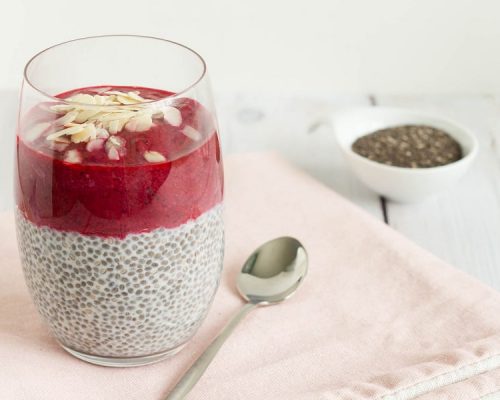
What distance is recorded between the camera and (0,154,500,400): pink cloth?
91 centimetres

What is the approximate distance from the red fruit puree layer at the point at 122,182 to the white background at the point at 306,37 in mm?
1076

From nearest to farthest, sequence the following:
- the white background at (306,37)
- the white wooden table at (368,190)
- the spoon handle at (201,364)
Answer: the spoon handle at (201,364), the white wooden table at (368,190), the white background at (306,37)

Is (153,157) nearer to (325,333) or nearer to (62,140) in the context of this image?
(62,140)

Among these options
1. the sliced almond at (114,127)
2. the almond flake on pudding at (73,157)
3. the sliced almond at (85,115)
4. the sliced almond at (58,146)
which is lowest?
the almond flake on pudding at (73,157)

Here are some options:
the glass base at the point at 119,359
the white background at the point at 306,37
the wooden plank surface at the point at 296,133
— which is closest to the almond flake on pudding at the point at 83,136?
the glass base at the point at 119,359

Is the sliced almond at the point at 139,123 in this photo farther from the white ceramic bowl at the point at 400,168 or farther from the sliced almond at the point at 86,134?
the white ceramic bowl at the point at 400,168

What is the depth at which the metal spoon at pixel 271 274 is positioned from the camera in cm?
108

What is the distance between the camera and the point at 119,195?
80 cm

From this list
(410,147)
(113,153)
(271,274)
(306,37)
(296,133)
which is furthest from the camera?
(306,37)

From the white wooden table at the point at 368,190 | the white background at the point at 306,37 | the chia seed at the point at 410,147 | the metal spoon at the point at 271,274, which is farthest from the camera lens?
the white background at the point at 306,37

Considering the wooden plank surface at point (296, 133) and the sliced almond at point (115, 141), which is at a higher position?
the sliced almond at point (115, 141)

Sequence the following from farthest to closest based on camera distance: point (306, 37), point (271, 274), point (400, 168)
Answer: point (306, 37) → point (400, 168) → point (271, 274)

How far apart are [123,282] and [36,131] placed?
0.18 metres

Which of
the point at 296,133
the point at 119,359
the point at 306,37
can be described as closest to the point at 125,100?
the point at 119,359
